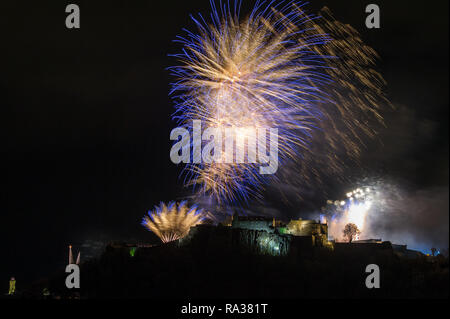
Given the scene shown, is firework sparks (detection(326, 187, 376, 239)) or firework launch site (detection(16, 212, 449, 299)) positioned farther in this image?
firework sparks (detection(326, 187, 376, 239))

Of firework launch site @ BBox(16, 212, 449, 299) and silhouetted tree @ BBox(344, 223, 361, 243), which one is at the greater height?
silhouetted tree @ BBox(344, 223, 361, 243)

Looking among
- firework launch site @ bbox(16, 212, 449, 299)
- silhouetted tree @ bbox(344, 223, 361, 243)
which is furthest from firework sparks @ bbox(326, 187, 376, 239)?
firework launch site @ bbox(16, 212, 449, 299)

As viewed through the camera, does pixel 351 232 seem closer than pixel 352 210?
Yes

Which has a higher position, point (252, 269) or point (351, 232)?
point (351, 232)

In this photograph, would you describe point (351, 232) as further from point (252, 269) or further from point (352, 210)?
point (252, 269)

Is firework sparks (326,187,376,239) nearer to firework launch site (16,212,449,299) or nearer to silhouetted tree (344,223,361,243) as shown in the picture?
silhouetted tree (344,223,361,243)

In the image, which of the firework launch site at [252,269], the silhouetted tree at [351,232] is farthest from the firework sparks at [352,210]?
the firework launch site at [252,269]

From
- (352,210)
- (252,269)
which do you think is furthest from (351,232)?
(252,269)

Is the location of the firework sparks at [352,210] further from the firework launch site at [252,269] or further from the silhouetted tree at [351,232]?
the firework launch site at [252,269]
